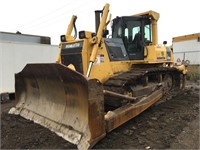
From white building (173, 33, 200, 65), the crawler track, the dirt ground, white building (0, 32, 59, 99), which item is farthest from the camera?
white building (173, 33, 200, 65)

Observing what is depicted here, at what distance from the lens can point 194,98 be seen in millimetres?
8281

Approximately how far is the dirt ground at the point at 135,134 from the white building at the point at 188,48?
46.9 feet

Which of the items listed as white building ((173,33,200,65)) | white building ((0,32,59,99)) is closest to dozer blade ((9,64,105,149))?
white building ((0,32,59,99))

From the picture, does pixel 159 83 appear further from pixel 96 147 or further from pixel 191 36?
pixel 191 36

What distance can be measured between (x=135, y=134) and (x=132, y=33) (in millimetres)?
3223

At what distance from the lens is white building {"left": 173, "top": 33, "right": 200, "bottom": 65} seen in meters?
19.3

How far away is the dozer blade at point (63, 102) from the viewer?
3.93m

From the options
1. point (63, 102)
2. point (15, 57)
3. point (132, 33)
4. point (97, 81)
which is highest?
point (132, 33)

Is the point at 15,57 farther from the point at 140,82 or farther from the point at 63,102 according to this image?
the point at 63,102

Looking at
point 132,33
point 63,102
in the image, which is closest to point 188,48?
point 132,33

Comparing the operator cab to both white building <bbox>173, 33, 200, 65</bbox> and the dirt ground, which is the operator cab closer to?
the dirt ground

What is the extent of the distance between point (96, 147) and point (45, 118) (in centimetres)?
147

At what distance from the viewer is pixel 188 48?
67.1ft

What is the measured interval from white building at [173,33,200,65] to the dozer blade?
15732 mm
